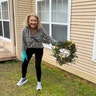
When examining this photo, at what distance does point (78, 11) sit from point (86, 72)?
167 centimetres

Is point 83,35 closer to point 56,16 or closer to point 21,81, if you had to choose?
point 56,16

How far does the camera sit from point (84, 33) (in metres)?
4.93

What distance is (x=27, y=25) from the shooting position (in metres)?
4.36

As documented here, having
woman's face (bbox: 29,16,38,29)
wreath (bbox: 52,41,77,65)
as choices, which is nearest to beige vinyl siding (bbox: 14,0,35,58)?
woman's face (bbox: 29,16,38,29)

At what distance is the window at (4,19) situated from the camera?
778cm

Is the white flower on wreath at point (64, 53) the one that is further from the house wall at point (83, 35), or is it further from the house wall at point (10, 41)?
the house wall at point (10, 41)

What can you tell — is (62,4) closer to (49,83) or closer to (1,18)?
(49,83)

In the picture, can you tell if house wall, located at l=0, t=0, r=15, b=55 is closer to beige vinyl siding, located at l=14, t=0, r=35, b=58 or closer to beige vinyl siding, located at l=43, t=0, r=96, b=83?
beige vinyl siding, located at l=14, t=0, r=35, b=58

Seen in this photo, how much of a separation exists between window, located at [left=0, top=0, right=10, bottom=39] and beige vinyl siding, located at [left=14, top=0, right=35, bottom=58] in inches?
35.3

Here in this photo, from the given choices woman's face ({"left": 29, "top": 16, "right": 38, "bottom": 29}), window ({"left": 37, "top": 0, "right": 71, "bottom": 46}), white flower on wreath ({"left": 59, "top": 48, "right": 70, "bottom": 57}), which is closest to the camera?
white flower on wreath ({"left": 59, "top": 48, "right": 70, "bottom": 57})

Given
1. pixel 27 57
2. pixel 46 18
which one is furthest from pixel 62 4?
pixel 27 57

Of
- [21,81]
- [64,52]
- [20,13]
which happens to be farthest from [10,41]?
[64,52]

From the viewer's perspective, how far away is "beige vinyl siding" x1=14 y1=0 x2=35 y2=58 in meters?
6.92

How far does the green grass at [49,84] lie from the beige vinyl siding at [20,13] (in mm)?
1375
